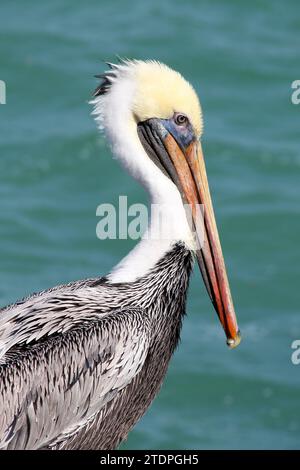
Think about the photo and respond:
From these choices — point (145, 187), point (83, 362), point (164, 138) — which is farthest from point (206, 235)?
point (83, 362)

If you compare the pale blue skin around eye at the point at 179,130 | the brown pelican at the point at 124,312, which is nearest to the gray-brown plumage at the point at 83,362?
the brown pelican at the point at 124,312

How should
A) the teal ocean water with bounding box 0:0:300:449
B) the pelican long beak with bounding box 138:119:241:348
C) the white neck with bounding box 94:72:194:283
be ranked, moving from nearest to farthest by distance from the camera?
the white neck with bounding box 94:72:194:283, the pelican long beak with bounding box 138:119:241:348, the teal ocean water with bounding box 0:0:300:449

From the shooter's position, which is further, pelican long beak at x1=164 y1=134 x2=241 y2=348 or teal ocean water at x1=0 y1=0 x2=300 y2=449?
teal ocean water at x1=0 y1=0 x2=300 y2=449

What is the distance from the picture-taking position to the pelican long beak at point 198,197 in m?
6.98

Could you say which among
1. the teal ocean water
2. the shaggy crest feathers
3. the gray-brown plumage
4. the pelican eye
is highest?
the teal ocean water

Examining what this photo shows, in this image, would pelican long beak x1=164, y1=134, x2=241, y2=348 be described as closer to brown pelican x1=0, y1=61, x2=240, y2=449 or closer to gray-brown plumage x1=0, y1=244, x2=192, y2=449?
brown pelican x1=0, y1=61, x2=240, y2=449

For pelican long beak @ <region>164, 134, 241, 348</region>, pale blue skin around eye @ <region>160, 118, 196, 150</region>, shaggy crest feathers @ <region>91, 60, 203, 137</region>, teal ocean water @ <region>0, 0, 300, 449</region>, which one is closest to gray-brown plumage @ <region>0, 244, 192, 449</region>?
pelican long beak @ <region>164, 134, 241, 348</region>

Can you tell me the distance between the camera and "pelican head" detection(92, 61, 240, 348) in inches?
272

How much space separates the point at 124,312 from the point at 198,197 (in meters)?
0.79

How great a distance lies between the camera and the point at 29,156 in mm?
15352

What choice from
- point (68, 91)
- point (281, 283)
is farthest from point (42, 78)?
point (281, 283)

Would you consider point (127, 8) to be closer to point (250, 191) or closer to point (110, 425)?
point (250, 191)

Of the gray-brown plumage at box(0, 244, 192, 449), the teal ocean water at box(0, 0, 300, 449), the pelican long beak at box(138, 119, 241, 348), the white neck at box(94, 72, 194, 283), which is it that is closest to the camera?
the gray-brown plumage at box(0, 244, 192, 449)

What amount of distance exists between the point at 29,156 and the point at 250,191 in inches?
104
